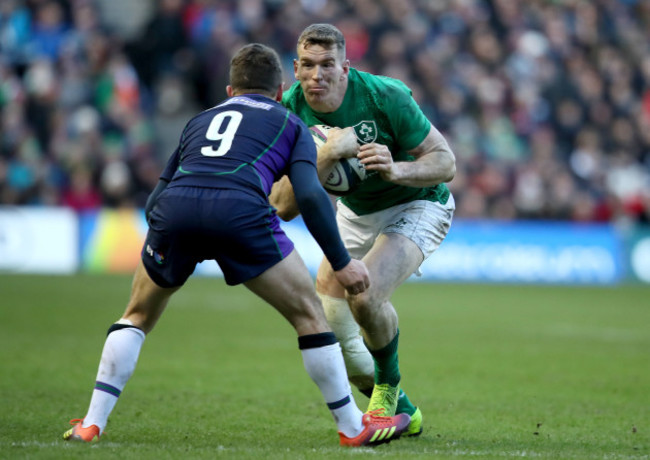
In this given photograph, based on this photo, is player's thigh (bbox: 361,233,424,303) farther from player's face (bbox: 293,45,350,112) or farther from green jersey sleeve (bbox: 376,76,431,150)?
player's face (bbox: 293,45,350,112)

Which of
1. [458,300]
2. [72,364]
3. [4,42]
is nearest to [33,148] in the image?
[4,42]

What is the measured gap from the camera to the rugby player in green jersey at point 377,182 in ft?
18.8

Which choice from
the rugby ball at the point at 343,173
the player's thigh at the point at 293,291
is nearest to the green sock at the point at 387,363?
the player's thigh at the point at 293,291

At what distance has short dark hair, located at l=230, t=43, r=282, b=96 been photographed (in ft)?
17.2

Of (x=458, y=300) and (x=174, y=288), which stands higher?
(x=174, y=288)

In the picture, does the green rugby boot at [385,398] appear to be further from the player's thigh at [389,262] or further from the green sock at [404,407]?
the player's thigh at [389,262]

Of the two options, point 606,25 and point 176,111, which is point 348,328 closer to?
point 176,111

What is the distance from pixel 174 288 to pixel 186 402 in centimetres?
199

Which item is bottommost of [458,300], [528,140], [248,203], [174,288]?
[458,300]

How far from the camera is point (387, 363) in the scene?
590cm

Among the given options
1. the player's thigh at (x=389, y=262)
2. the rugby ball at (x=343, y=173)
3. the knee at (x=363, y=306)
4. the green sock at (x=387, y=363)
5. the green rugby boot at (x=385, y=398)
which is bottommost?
the green rugby boot at (x=385, y=398)

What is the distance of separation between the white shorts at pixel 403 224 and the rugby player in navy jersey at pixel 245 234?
3.53 ft

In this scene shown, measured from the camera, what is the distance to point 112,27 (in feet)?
68.0

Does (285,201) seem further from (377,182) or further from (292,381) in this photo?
(292,381)
